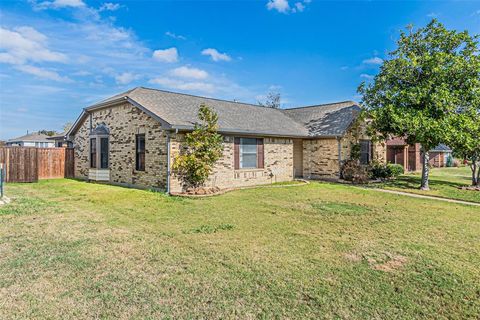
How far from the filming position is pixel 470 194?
13.0m

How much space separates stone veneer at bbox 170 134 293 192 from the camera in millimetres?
Result: 12094

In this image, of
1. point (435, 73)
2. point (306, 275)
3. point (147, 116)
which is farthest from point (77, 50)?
point (435, 73)

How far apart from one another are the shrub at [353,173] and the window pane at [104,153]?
1331cm

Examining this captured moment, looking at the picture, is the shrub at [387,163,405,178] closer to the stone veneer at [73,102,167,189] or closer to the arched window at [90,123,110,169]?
the stone veneer at [73,102,167,189]

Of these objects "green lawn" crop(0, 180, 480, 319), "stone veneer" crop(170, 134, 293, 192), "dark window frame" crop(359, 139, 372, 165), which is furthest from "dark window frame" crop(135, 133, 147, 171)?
"dark window frame" crop(359, 139, 372, 165)

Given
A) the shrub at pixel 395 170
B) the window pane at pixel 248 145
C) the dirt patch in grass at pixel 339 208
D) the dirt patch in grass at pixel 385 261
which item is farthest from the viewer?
the shrub at pixel 395 170

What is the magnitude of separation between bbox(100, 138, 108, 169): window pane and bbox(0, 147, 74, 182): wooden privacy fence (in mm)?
3858

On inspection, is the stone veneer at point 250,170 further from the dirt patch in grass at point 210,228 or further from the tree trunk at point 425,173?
the tree trunk at point 425,173

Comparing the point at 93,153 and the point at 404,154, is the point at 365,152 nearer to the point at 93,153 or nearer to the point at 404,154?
the point at 404,154

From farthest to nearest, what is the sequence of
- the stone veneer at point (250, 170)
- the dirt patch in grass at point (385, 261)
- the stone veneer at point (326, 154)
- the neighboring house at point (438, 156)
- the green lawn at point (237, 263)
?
the neighboring house at point (438, 156), the stone veneer at point (326, 154), the stone veneer at point (250, 170), the dirt patch in grass at point (385, 261), the green lawn at point (237, 263)

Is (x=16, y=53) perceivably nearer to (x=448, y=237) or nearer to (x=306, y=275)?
(x=306, y=275)

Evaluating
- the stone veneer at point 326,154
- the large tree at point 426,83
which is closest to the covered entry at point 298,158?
the stone veneer at point 326,154

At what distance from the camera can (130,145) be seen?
1398cm

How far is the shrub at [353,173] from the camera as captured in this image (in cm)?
1605
